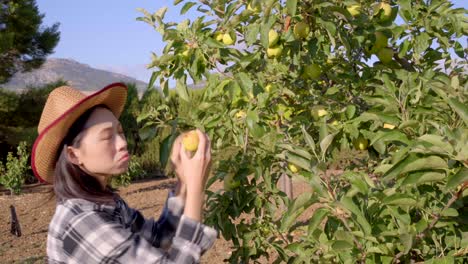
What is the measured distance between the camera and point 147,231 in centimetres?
145

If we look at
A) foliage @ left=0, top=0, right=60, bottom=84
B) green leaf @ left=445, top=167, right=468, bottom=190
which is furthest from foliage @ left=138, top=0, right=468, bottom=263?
foliage @ left=0, top=0, right=60, bottom=84

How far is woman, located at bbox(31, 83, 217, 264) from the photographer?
1106mm

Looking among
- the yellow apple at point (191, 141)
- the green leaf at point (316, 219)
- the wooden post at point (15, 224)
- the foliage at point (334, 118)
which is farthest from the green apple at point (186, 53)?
the wooden post at point (15, 224)

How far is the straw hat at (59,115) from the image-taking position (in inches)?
51.5

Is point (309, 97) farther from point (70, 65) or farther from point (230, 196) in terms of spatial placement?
point (70, 65)

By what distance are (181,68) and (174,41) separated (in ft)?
0.30

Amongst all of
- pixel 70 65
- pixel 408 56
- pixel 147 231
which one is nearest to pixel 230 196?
pixel 147 231

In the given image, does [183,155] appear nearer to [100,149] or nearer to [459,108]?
[100,149]

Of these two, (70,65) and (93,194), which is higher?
(93,194)

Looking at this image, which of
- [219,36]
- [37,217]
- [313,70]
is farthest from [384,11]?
[37,217]

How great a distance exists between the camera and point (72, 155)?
133 centimetres

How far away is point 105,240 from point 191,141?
1.09 feet

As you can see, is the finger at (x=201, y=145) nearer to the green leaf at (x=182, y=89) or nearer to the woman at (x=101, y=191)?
the woman at (x=101, y=191)

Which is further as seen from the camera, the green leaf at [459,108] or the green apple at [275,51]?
the green apple at [275,51]
